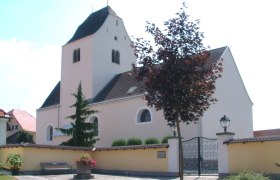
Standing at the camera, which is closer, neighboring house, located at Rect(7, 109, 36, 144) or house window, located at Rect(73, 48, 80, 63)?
house window, located at Rect(73, 48, 80, 63)

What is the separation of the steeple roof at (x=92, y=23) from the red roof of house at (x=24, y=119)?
22.9m

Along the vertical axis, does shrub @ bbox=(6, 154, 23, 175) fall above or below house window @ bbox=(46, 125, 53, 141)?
below

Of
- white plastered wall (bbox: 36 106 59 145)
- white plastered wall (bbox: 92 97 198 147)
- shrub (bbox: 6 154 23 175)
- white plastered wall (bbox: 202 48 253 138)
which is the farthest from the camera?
white plastered wall (bbox: 36 106 59 145)

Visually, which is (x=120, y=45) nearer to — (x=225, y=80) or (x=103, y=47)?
(x=103, y=47)

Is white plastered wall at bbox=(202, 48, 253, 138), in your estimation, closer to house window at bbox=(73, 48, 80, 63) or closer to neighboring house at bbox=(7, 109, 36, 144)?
house window at bbox=(73, 48, 80, 63)

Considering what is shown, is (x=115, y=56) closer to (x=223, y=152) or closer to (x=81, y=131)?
(x=81, y=131)

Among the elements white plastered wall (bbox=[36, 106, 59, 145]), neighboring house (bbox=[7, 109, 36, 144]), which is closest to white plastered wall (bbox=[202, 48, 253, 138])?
white plastered wall (bbox=[36, 106, 59, 145])

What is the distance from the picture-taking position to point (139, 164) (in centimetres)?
2294

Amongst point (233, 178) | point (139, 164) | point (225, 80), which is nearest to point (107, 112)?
point (225, 80)

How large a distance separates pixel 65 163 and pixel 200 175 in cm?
883

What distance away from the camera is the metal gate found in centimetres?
2274

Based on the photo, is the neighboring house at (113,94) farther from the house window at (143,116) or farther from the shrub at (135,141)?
the shrub at (135,141)

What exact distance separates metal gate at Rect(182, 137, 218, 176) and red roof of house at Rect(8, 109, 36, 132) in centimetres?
4094

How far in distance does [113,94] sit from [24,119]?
30945 mm
